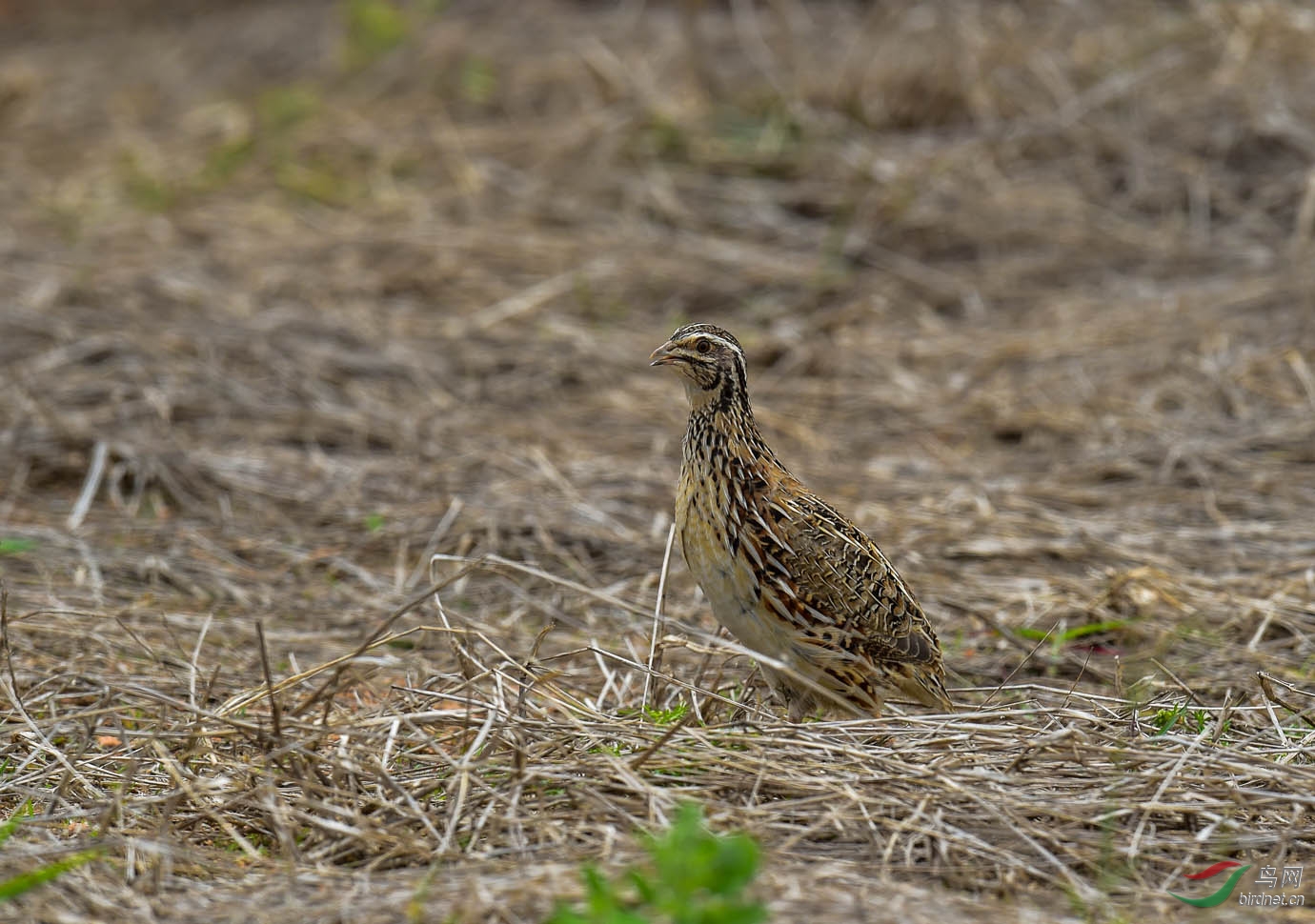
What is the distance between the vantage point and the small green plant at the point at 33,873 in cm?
309

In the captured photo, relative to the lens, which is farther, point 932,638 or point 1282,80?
point 1282,80

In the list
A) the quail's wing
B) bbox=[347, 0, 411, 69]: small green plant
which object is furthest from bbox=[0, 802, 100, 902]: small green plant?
bbox=[347, 0, 411, 69]: small green plant

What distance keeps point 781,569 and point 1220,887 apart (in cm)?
159

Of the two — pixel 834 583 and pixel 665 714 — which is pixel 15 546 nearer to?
pixel 665 714

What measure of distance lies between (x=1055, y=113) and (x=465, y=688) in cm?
953

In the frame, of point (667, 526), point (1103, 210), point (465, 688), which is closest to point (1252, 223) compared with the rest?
point (1103, 210)

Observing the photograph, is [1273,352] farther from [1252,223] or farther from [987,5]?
[987,5]

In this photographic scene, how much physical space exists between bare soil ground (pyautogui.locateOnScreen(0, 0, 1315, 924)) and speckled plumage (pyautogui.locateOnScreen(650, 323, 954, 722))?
0.25 m

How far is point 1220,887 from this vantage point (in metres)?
3.49

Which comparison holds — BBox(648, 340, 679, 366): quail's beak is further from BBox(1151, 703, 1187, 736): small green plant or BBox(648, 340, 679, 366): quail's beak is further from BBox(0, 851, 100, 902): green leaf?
BBox(0, 851, 100, 902): green leaf

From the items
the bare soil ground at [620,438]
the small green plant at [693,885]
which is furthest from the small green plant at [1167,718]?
the small green plant at [693,885]

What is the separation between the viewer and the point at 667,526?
266 inches

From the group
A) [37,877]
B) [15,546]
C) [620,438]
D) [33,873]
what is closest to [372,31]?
[620,438]

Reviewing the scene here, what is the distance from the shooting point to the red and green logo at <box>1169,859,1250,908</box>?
3383 millimetres
